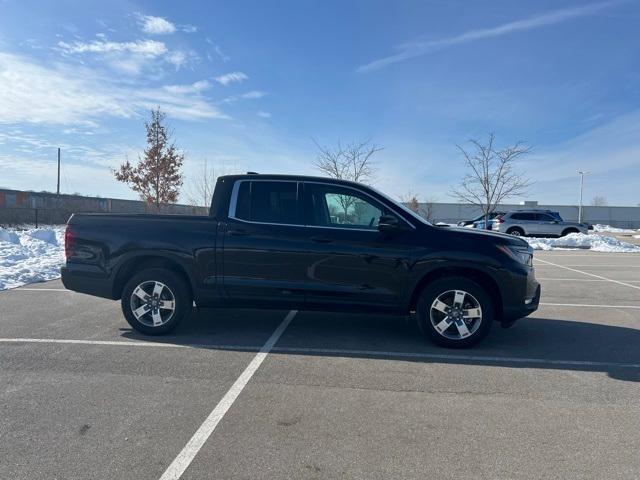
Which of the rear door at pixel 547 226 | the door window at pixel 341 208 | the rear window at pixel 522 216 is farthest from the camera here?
the rear door at pixel 547 226

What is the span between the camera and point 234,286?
5.74 metres

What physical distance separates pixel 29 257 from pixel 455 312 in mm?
11910

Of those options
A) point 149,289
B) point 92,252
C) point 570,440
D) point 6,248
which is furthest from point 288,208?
point 6,248

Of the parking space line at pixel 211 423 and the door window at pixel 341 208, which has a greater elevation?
the door window at pixel 341 208

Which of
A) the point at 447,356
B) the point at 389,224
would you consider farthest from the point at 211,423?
the point at 389,224

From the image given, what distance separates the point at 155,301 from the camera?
19.1ft

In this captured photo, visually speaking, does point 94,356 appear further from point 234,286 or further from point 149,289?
point 234,286

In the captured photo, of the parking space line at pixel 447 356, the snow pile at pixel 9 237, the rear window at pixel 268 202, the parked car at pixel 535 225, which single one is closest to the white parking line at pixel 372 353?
the parking space line at pixel 447 356

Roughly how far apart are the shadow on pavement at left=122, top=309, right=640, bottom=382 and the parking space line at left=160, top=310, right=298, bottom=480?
0.47 metres

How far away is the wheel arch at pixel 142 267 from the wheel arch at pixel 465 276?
2737 mm

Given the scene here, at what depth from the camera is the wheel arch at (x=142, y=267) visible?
232 inches

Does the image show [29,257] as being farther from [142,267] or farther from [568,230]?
[568,230]

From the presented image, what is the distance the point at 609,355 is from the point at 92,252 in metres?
6.31

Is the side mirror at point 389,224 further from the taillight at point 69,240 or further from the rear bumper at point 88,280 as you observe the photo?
the taillight at point 69,240
